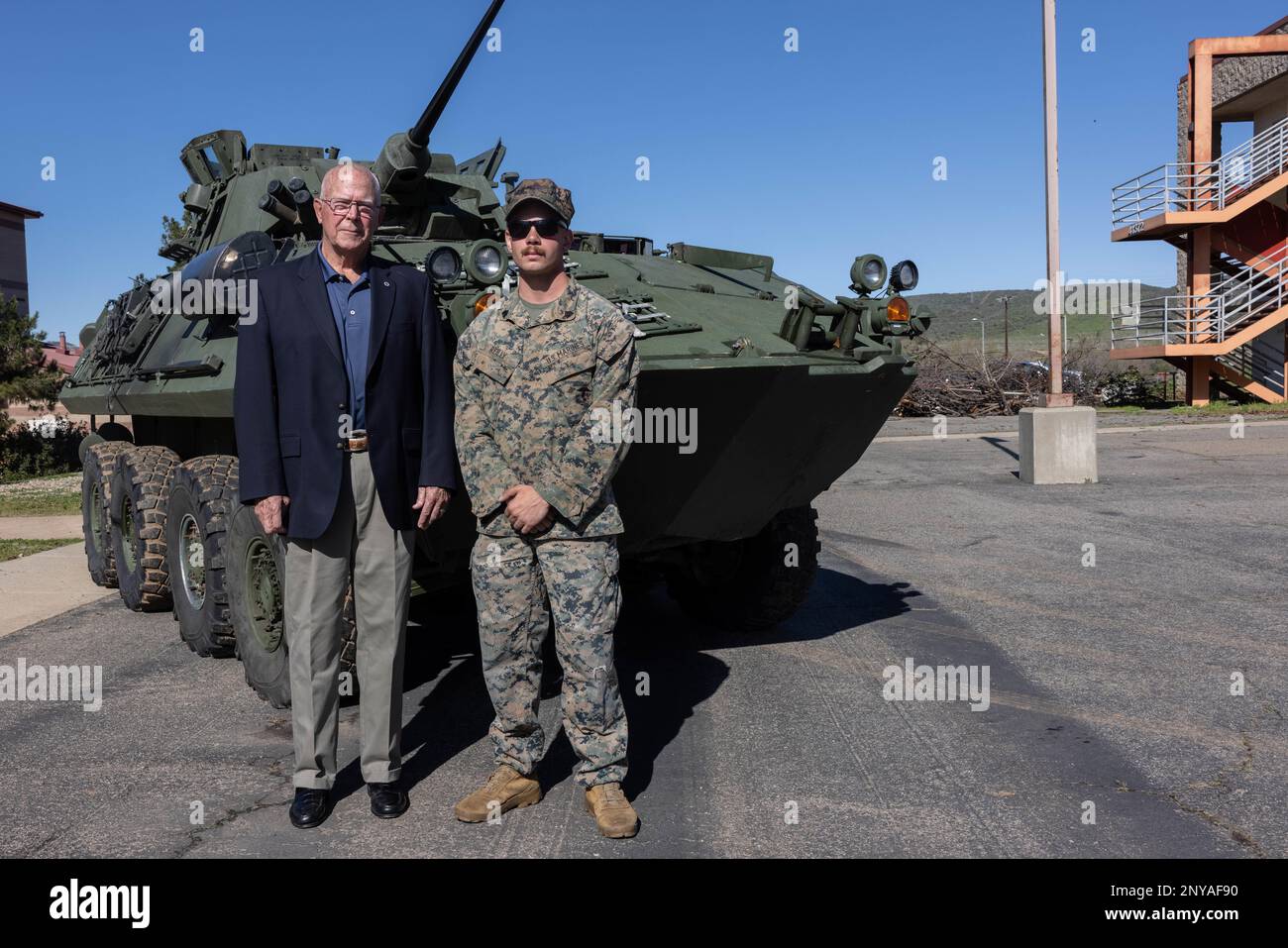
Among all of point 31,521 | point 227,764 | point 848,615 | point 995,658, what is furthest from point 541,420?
point 31,521

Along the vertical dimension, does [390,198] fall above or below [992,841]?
above

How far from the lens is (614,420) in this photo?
11.5ft

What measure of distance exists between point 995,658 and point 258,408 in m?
3.61

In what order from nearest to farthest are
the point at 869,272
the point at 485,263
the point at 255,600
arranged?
the point at 485,263, the point at 255,600, the point at 869,272

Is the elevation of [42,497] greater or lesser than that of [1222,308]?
lesser

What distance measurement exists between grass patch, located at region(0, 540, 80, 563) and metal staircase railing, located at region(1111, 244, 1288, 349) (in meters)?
20.2

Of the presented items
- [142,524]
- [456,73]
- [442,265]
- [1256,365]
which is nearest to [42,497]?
[142,524]

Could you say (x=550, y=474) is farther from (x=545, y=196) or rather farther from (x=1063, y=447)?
(x=1063, y=447)

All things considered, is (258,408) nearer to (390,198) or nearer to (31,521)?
(390,198)

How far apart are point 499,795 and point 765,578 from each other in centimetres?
263

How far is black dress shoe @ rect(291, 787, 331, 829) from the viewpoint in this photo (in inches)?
141

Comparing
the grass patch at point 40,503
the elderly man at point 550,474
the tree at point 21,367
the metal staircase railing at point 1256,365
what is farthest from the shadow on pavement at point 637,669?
the metal staircase railing at point 1256,365

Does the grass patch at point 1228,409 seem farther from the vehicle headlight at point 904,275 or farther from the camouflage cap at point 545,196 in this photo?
the camouflage cap at point 545,196

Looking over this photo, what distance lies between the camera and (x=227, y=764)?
4.23 metres
